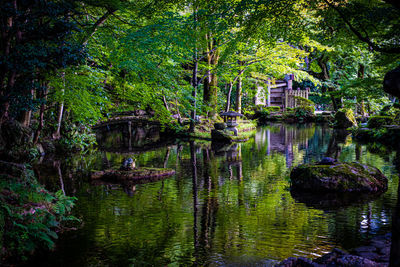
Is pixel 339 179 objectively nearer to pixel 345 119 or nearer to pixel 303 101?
pixel 345 119

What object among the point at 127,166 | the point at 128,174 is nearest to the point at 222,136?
the point at 127,166

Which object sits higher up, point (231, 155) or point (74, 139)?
point (74, 139)

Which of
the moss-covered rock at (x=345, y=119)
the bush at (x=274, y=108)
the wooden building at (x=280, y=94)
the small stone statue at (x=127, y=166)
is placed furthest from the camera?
the bush at (x=274, y=108)

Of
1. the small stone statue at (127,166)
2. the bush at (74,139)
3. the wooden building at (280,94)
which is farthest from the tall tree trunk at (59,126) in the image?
the wooden building at (280,94)

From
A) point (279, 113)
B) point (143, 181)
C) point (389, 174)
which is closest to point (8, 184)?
point (143, 181)

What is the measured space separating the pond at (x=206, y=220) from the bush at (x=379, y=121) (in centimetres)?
917

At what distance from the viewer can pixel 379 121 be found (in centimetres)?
2017

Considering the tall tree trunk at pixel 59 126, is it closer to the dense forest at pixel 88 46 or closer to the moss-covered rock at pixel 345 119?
the dense forest at pixel 88 46

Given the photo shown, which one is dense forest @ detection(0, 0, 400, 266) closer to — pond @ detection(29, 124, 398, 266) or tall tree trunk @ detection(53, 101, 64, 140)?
tall tree trunk @ detection(53, 101, 64, 140)

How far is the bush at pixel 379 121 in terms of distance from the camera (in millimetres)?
19750

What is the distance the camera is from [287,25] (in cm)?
810

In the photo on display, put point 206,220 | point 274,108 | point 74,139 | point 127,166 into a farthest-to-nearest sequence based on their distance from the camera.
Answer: point 274,108 → point 74,139 → point 127,166 → point 206,220

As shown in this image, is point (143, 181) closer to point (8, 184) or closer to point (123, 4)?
point (8, 184)

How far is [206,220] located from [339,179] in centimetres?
408
